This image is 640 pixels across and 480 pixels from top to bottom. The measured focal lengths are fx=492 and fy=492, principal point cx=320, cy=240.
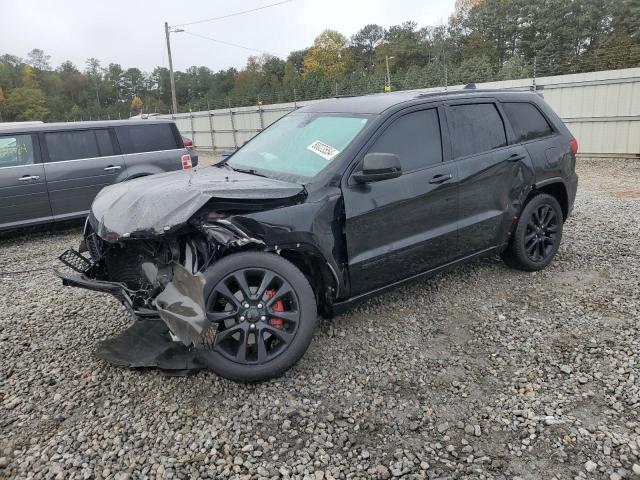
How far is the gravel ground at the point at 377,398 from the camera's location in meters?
2.47

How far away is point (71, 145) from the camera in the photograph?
744 cm

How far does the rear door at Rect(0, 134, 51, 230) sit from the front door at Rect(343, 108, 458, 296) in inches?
222

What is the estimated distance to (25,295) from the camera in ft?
16.3

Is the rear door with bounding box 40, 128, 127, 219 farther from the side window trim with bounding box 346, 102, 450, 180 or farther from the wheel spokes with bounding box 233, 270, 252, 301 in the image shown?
the wheel spokes with bounding box 233, 270, 252, 301

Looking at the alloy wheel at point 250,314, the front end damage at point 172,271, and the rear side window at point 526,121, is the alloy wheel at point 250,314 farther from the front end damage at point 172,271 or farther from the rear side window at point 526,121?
the rear side window at point 526,121

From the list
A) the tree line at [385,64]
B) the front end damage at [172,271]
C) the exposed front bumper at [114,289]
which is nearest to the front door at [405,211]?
the front end damage at [172,271]

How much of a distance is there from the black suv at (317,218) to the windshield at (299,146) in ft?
0.05

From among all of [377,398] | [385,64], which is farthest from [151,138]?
[385,64]

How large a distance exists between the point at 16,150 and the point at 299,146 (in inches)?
207

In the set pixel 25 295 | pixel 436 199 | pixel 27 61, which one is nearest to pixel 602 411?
pixel 436 199

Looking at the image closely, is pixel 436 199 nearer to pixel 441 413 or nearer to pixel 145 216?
pixel 441 413

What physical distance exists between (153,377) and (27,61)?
405 feet

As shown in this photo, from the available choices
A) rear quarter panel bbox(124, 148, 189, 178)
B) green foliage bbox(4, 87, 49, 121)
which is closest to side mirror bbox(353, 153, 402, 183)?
rear quarter panel bbox(124, 148, 189, 178)

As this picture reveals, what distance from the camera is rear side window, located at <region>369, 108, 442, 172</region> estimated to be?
3.73 m
